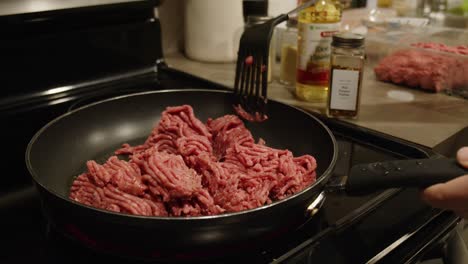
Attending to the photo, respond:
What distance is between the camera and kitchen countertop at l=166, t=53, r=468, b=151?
978mm

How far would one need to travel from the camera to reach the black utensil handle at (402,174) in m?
0.60

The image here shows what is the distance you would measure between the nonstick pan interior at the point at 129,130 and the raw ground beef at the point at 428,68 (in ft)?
1.59

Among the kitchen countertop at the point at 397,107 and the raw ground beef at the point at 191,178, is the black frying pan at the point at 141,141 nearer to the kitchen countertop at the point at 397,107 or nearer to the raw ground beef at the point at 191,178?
the raw ground beef at the point at 191,178

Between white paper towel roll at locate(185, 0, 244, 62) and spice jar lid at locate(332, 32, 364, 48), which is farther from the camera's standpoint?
white paper towel roll at locate(185, 0, 244, 62)

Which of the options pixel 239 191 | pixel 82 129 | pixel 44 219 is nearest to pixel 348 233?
pixel 239 191

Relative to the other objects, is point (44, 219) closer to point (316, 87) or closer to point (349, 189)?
point (349, 189)

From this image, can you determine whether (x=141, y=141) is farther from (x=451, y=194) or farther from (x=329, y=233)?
(x=451, y=194)

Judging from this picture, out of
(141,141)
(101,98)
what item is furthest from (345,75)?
(101,98)

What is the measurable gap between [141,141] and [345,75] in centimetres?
47

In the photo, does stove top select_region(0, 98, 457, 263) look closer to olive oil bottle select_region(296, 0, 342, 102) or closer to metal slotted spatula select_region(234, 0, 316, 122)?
metal slotted spatula select_region(234, 0, 316, 122)

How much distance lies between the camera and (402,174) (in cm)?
62

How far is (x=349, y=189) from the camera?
653 millimetres

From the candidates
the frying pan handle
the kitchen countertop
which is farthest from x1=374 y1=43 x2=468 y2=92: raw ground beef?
the frying pan handle

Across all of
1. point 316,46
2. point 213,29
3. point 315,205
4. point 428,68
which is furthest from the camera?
point 213,29
